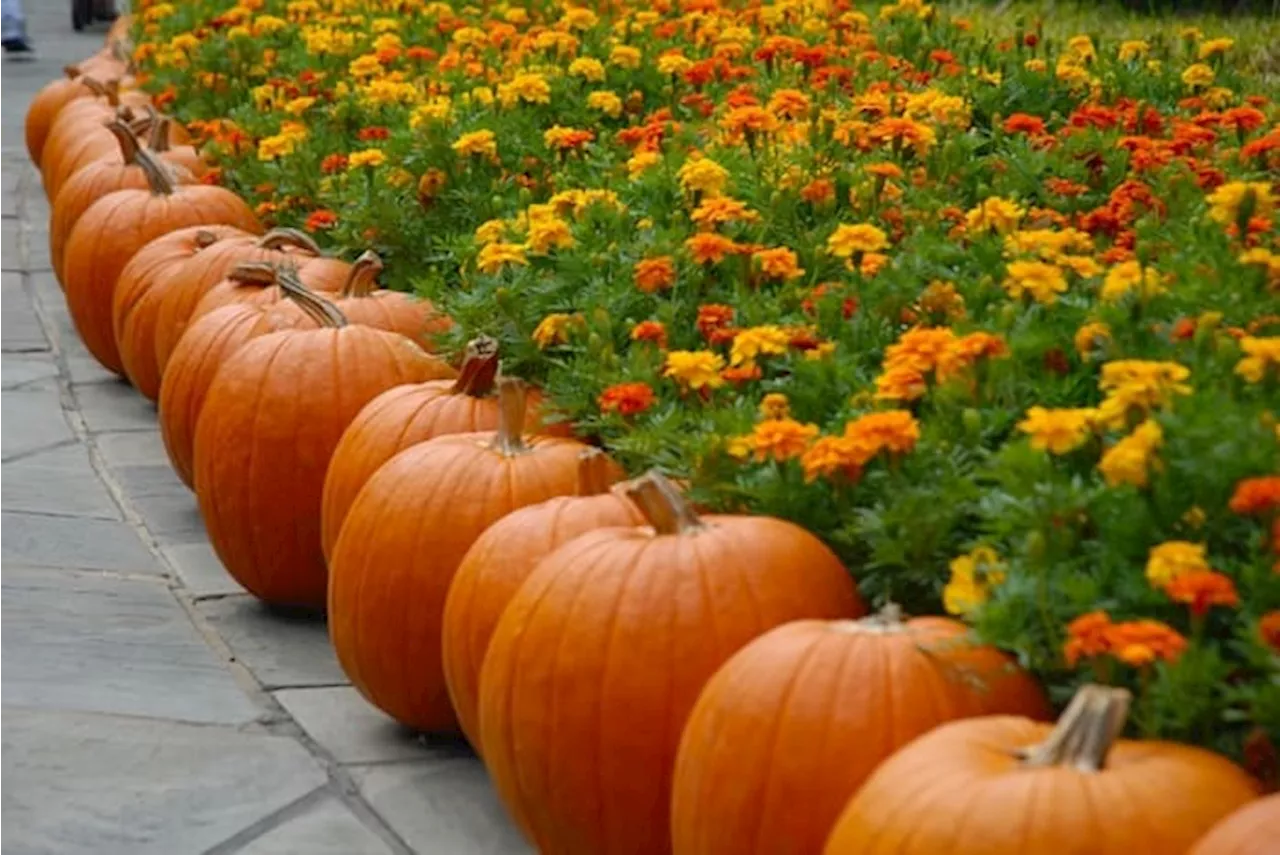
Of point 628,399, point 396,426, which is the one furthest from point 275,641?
point 628,399

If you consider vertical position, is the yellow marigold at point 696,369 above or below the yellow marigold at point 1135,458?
below

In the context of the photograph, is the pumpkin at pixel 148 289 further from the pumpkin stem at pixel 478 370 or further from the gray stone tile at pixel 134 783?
the gray stone tile at pixel 134 783

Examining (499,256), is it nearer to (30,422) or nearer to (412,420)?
(412,420)

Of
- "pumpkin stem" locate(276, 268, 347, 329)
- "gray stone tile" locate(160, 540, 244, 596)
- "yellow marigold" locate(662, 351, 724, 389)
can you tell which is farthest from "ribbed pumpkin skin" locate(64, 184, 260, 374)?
"yellow marigold" locate(662, 351, 724, 389)

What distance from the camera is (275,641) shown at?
197 inches

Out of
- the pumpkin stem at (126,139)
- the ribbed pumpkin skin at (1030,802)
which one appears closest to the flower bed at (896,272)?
the ribbed pumpkin skin at (1030,802)

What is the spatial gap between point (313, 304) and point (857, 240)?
134 cm

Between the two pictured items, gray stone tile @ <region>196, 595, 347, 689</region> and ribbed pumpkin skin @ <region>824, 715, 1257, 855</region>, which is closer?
ribbed pumpkin skin @ <region>824, 715, 1257, 855</region>

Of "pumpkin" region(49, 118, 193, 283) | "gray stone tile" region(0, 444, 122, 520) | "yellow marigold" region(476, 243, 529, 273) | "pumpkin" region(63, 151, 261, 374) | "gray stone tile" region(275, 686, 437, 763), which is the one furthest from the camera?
"pumpkin" region(49, 118, 193, 283)

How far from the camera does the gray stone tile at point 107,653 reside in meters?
4.56

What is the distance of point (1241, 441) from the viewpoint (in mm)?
3053

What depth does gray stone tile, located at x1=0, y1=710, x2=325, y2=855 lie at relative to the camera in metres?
3.90

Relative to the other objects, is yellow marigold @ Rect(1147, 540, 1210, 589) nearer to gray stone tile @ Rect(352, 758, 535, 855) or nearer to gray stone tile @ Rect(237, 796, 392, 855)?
gray stone tile @ Rect(352, 758, 535, 855)

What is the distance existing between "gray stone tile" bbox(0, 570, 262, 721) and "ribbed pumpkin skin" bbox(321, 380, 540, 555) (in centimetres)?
40
